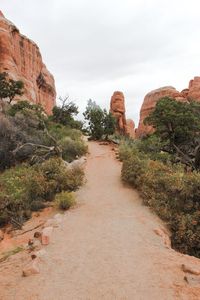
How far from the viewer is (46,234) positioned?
9102mm

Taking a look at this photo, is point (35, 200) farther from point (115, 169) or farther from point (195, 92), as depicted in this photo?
point (195, 92)

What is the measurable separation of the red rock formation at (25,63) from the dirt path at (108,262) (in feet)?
97.3

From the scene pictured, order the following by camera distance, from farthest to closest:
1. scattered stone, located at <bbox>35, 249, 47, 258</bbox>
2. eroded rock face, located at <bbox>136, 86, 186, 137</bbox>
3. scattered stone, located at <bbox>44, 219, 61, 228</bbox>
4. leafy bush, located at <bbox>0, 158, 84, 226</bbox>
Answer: eroded rock face, located at <bbox>136, 86, 186, 137</bbox> < leafy bush, located at <bbox>0, 158, 84, 226</bbox> < scattered stone, located at <bbox>44, 219, 61, 228</bbox> < scattered stone, located at <bbox>35, 249, 47, 258</bbox>

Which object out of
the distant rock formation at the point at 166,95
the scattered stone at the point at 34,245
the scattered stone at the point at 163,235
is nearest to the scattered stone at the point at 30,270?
the scattered stone at the point at 34,245

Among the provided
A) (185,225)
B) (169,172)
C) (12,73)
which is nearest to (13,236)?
(185,225)

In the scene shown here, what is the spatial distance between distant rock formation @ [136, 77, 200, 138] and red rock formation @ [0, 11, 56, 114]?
14276 mm

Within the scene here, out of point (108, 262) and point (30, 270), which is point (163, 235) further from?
point (30, 270)

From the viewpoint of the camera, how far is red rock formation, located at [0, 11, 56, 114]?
40134 millimetres

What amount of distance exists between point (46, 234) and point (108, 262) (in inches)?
94.9

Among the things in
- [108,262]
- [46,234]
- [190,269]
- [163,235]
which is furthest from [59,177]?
[190,269]

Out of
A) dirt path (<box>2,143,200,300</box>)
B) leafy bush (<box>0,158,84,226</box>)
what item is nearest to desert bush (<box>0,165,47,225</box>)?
leafy bush (<box>0,158,84,226</box>)

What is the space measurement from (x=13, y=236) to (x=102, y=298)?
565 cm

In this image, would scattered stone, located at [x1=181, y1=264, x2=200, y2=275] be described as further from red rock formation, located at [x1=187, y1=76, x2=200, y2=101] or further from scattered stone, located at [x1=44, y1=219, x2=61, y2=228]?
red rock formation, located at [x1=187, y1=76, x2=200, y2=101]

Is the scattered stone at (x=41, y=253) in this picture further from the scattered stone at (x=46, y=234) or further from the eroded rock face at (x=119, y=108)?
the eroded rock face at (x=119, y=108)
